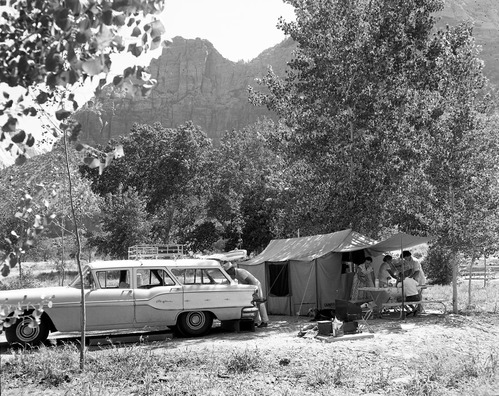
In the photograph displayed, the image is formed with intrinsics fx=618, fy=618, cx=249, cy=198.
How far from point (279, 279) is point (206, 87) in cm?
17230

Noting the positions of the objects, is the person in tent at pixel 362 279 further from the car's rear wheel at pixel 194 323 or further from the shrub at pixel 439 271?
the shrub at pixel 439 271

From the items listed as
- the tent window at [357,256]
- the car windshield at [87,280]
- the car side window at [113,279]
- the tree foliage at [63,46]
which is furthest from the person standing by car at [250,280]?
the tree foliage at [63,46]

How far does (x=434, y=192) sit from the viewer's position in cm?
1686

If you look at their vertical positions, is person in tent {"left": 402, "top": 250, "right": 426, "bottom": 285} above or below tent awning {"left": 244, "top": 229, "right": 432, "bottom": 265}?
below

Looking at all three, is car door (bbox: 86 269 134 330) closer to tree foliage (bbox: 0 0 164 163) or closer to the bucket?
the bucket

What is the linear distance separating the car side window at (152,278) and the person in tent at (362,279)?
5332 millimetres

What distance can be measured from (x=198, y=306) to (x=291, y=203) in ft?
34.6

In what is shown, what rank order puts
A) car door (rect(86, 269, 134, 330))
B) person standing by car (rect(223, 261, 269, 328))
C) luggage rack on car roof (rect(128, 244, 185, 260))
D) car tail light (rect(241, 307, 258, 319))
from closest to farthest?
1. car door (rect(86, 269, 134, 330))
2. car tail light (rect(241, 307, 258, 319))
3. person standing by car (rect(223, 261, 269, 328))
4. luggage rack on car roof (rect(128, 244, 185, 260))

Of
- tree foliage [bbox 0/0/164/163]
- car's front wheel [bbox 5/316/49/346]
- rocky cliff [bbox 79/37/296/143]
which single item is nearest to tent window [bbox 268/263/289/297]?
car's front wheel [bbox 5/316/49/346]

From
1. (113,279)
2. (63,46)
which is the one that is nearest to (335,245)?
(113,279)

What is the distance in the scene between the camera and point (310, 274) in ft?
53.8

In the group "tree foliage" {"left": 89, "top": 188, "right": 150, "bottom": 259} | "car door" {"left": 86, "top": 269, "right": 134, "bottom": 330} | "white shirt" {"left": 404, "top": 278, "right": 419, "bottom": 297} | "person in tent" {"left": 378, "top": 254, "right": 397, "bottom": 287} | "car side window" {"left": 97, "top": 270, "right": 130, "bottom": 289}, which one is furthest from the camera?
"tree foliage" {"left": 89, "top": 188, "right": 150, "bottom": 259}

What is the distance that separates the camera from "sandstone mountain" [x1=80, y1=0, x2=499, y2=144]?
549ft

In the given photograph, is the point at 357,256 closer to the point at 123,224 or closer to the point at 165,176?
the point at 123,224
